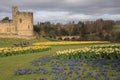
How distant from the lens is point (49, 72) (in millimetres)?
13695

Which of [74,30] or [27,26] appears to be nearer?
[27,26]

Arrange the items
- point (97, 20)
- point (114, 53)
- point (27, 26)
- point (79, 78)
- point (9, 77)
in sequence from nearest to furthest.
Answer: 1. point (79, 78)
2. point (9, 77)
3. point (114, 53)
4. point (27, 26)
5. point (97, 20)

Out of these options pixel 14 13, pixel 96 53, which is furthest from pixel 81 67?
pixel 14 13

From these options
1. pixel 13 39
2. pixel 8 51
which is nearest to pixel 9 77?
pixel 8 51

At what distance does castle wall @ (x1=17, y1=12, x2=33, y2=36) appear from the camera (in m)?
68.9

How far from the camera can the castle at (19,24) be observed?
69062 mm

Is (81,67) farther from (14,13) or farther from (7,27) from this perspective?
(7,27)

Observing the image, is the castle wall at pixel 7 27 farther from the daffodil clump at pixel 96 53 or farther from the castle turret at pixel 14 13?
the daffodil clump at pixel 96 53

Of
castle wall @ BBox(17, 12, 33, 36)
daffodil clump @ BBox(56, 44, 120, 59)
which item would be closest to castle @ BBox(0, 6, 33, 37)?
castle wall @ BBox(17, 12, 33, 36)

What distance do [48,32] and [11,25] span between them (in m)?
22.5

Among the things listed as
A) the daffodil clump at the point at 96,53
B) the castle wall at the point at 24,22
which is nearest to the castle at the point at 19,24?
the castle wall at the point at 24,22

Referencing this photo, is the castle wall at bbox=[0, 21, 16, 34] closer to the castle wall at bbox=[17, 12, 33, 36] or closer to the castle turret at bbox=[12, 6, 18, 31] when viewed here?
the castle turret at bbox=[12, 6, 18, 31]

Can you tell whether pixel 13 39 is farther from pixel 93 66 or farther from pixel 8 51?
pixel 93 66

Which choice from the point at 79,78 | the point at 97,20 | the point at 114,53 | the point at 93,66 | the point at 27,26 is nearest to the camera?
the point at 79,78
